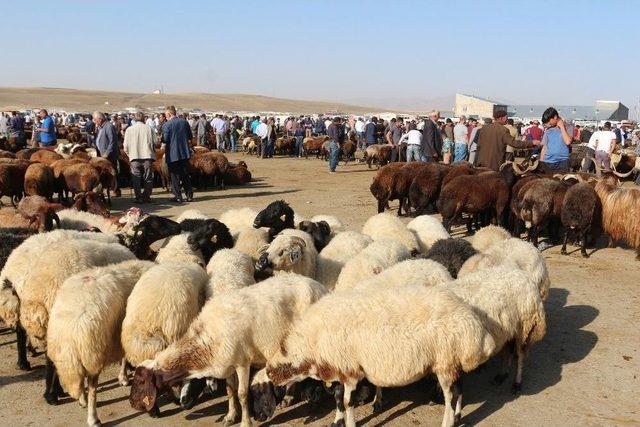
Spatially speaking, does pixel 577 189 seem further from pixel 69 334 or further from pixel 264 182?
pixel 264 182

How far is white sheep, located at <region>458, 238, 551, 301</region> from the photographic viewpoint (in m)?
5.84

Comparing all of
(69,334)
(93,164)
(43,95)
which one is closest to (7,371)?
(69,334)

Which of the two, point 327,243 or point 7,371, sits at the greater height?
point 327,243

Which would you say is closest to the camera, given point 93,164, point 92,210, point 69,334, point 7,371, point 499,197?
point 69,334

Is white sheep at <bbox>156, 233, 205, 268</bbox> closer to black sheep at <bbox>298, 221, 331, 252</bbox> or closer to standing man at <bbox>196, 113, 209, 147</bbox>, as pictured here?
black sheep at <bbox>298, 221, 331, 252</bbox>

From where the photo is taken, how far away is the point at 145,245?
6699 millimetres

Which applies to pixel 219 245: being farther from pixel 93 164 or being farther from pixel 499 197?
pixel 93 164

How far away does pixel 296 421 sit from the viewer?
181 inches

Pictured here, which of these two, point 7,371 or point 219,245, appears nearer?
point 7,371

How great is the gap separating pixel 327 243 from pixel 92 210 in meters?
4.15

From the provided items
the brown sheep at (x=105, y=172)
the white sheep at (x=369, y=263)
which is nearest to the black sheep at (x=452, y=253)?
the white sheep at (x=369, y=263)

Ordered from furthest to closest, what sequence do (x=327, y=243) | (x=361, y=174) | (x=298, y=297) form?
(x=361, y=174), (x=327, y=243), (x=298, y=297)

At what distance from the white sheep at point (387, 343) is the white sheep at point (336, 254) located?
173cm

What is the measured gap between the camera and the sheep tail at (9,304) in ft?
17.1
